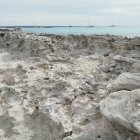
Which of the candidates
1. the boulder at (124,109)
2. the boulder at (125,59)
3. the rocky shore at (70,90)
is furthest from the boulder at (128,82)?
the boulder at (125,59)

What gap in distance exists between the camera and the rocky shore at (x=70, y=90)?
6664 mm

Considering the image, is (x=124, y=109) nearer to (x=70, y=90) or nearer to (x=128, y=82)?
(x=128, y=82)

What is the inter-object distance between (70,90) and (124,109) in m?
2.81

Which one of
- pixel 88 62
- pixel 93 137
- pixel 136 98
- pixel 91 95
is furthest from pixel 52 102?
pixel 88 62

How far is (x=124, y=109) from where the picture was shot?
6.27 m

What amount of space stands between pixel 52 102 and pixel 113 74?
8.51 feet

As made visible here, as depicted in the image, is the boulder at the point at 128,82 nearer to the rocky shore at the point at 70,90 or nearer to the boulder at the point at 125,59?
the rocky shore at the point at 70,90

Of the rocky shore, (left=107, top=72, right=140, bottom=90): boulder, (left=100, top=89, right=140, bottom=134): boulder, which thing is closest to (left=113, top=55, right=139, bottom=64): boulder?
the rocky shore

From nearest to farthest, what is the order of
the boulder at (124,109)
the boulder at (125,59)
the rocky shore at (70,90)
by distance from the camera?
the boulder at (124,109)
the rocky shore at (70,90)
the boulder at (125,59)

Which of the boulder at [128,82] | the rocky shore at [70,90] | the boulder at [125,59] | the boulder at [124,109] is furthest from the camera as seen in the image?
the boulder at [125,59]

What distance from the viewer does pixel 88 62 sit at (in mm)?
11328

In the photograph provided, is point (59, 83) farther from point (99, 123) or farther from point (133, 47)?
point (133, 47)

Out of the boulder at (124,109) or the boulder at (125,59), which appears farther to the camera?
the boulder at (125,59)

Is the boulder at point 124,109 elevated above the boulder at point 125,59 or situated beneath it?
situated beneath
